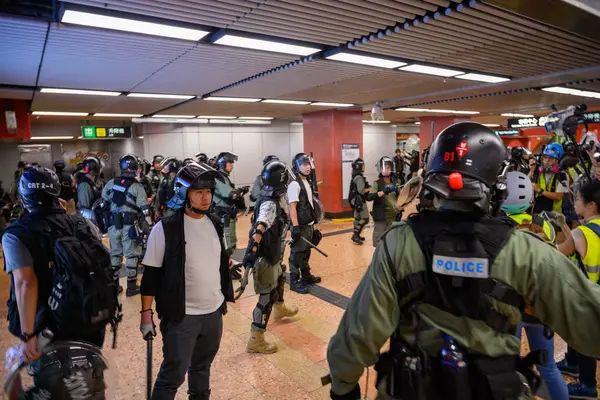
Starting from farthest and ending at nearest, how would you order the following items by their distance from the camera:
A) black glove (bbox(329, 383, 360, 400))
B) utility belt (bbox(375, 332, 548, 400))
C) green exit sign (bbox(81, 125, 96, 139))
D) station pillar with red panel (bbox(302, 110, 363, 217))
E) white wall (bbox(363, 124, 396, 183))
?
white wall (bbox(363, 124, 396, 183)) → station pillar with red panel (bbox(302, 110, 363, 217)) → green exit sign (bbox(81, 125, 96, 139)) → black glove (bbox(329, 383, 360, 400)) → utility belt (bbox(375, 332, 548, 400))

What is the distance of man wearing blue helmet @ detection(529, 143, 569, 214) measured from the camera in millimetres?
5336

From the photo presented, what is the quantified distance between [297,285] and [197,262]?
314 cm

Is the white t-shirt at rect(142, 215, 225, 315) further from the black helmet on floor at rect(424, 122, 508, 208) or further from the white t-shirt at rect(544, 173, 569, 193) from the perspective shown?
the white t-shirt at rect(544, 173, 569, 193)

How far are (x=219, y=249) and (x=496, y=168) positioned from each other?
5.82 ft

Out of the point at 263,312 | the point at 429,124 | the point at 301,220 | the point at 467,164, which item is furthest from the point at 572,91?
the point at 467,164

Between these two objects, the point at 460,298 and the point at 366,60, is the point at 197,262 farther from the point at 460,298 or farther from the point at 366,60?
the point at 366,60

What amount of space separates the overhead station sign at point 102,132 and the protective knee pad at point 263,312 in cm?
875

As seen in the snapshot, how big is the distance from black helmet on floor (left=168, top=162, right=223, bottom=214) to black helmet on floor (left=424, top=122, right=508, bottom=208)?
1.46 meters

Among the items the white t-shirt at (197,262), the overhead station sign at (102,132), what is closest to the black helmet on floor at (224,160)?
the white t-shirt at (197,262)

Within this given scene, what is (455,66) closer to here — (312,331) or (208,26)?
(208,26)

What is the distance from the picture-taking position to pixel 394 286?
1404mm

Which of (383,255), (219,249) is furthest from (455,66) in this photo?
(383,255)

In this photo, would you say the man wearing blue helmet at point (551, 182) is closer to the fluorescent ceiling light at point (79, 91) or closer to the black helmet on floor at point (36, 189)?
the black helmet on floor at point (36, 189)

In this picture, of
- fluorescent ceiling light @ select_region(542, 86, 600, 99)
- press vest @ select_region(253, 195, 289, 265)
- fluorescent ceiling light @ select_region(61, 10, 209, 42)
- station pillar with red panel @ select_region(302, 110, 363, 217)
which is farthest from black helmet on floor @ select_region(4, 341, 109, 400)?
station pillar with red panel @ select_region(302, 110, 363, 217)
